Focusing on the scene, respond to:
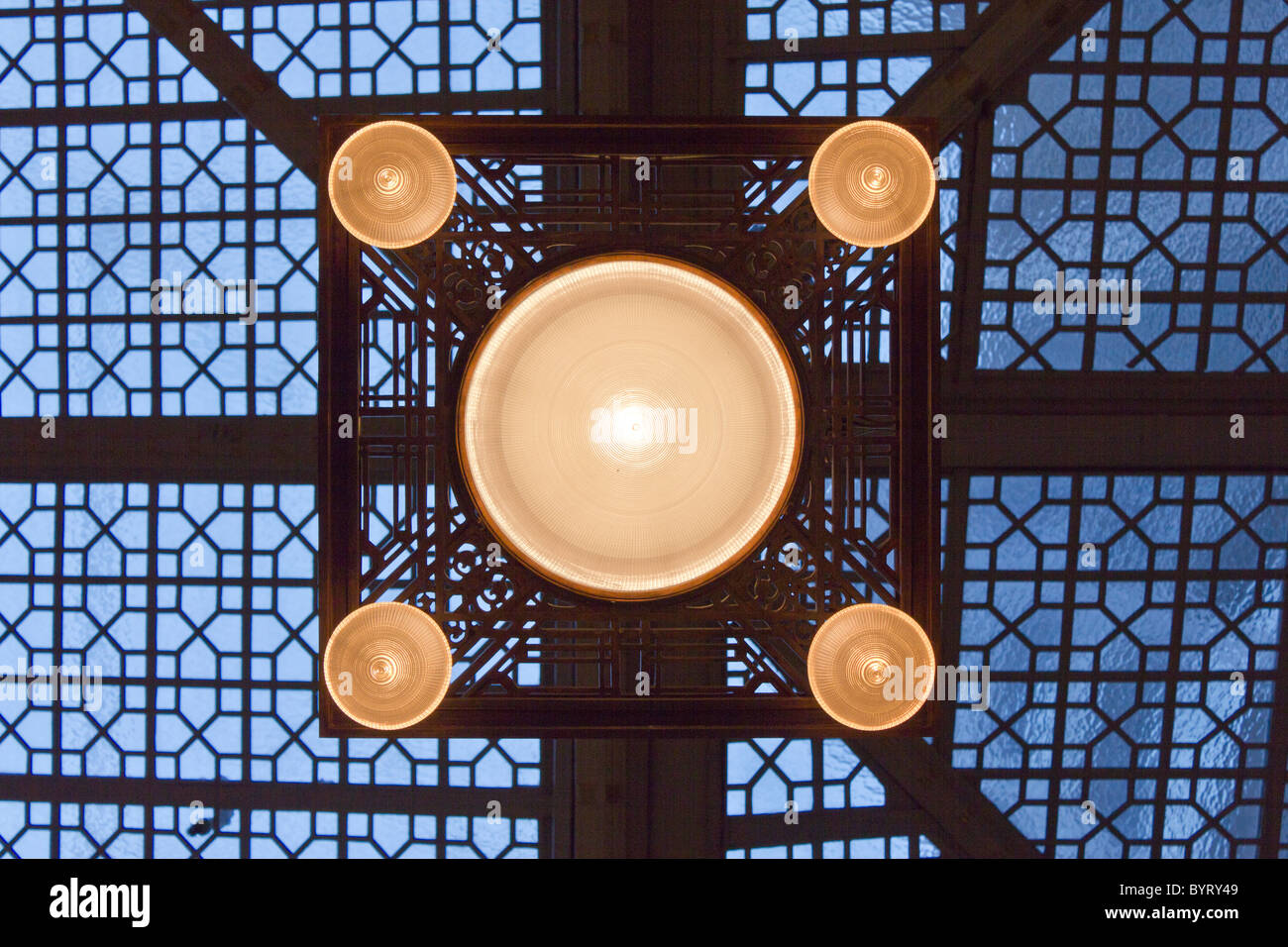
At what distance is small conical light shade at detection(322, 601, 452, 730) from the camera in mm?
2561

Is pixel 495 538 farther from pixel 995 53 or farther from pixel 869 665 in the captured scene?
pixel 995 53

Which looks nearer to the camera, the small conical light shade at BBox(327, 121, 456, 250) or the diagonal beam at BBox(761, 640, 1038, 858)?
the small conical light shade at BBox(327, 121, 456, 250)

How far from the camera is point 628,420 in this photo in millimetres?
2633

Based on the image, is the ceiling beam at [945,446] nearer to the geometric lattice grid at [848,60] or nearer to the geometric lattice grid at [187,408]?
the geometric lattice grid at [187,408]

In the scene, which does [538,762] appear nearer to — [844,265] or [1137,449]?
Answer: [844,265]

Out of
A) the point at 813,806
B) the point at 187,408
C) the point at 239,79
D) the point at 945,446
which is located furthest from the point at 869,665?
the point at 239,79

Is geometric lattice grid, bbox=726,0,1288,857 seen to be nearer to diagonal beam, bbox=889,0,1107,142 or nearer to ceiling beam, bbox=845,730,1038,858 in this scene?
diagonal beam, bbox=889,0,1107,142

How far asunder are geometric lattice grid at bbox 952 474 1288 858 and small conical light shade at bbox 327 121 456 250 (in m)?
2.71

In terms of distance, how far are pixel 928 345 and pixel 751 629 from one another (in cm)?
100

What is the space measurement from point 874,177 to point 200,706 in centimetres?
376

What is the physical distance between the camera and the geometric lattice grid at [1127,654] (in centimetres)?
428

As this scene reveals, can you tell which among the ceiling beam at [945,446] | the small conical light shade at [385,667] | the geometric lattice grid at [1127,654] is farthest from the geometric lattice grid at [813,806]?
the small conical light shade at [385,667]

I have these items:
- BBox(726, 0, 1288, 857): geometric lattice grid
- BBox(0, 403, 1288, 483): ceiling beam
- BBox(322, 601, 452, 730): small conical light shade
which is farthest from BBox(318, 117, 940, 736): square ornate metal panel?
BBox(726, 0, 1288, 857): geometric lattice grid

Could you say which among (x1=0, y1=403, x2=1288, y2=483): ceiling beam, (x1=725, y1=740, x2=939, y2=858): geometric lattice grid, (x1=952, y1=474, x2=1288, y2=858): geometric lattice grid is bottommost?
(x1=725, y1=740, x2=939, y2=858): geometric lattice grid
